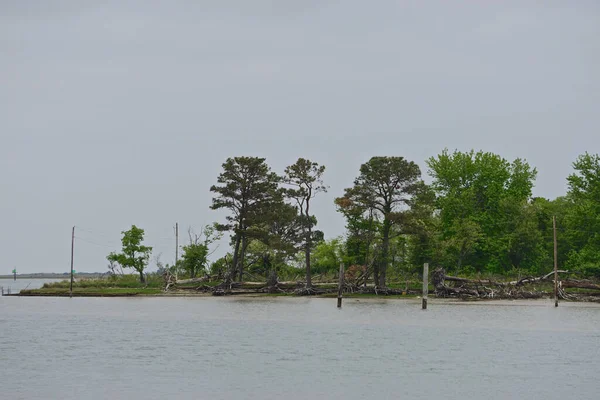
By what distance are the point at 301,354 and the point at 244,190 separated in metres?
46.8

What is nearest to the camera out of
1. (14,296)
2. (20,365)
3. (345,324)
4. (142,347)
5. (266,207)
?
(20,365)

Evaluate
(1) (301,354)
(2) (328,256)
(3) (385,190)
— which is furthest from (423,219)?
(1) (301,354)

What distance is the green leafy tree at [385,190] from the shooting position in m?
71.7

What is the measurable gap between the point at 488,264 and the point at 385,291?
14.5 meters

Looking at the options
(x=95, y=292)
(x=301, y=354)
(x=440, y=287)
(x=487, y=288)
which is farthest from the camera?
(x=95, y=292)

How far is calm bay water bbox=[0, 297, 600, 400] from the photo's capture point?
23.6 m

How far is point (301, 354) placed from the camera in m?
31.8

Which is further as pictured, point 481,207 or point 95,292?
point 481,207

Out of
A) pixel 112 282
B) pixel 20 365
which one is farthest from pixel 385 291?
pixel 20 365

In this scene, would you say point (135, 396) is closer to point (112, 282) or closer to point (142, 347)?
point (142, 347)

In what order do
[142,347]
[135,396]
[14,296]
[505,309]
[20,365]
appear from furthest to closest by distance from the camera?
[14,296], [505,309], [142,347], [20,365], [135,396]

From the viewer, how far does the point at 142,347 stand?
33.9 meters

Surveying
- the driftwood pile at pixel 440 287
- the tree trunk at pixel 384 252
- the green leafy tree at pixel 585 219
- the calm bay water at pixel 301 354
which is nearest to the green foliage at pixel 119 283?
the driftwood pile at pixel 440 287

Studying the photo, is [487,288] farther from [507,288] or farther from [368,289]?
[368,289]
